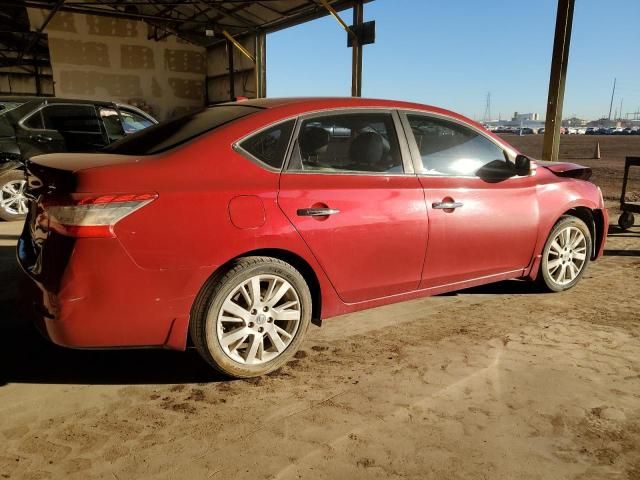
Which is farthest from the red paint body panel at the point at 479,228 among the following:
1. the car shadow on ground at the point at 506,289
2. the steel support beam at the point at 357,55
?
the steel support beam at the point at 357,55

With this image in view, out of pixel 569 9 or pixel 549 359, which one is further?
pixel 569 9

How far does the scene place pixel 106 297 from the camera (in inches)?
93.7

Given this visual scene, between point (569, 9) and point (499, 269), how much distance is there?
5.68 m

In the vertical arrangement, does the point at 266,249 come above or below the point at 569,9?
below

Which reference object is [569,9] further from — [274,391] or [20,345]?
[20,345]

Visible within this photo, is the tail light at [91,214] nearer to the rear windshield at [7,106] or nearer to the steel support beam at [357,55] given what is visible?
the rear windshield at [7,106]

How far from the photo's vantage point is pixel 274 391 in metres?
2.68

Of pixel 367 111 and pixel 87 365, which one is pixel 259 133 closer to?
pixel 367 111

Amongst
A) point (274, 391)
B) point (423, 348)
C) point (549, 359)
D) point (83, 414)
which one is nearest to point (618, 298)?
point (549, 359)

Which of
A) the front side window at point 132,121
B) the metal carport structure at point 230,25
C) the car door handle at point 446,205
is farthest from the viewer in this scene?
the metal carport structure at point 230,25

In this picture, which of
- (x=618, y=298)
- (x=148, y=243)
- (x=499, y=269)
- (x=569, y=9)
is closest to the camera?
(x=148, y=243)

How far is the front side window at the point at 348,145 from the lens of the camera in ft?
9.65

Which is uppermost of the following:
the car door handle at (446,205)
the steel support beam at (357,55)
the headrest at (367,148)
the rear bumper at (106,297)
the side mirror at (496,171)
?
the steel support beam at (357,55)

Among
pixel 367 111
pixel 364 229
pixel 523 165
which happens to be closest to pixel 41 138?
pixel 367 111
